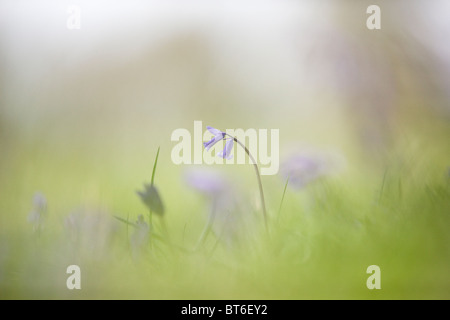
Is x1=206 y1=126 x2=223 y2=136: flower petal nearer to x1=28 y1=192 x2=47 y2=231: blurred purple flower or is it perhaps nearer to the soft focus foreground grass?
the soft focus foreground grass

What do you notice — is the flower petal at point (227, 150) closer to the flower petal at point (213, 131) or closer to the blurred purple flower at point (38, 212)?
the flower petal at point (213, 131)

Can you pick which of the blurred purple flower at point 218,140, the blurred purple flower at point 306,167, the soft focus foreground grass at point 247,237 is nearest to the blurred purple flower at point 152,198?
the soft focus foreground grass at point 247,237

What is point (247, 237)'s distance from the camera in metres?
1.23

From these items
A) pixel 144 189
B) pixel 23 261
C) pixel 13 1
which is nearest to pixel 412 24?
pixel 144 189

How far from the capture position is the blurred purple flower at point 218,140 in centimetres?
126

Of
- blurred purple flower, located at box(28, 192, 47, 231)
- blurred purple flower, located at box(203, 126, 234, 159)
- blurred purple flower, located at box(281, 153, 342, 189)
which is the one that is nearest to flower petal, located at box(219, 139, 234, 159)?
blurred purple flower, located at box(203, 126, 234, 159)

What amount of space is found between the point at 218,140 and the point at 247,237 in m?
0.29

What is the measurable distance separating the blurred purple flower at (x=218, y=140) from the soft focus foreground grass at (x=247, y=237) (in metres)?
0.08

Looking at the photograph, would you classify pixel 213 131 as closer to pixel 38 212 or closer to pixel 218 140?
pixel 218 140

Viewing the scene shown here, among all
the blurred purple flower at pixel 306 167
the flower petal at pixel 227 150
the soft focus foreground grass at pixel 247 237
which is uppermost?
the flower petal at pixel 227 150

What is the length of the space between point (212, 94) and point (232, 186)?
279 millimetres

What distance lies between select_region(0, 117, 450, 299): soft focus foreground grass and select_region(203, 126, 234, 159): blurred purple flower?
8cm

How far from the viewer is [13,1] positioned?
4.21 feet

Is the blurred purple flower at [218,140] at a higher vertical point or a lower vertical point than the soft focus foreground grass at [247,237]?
higher
